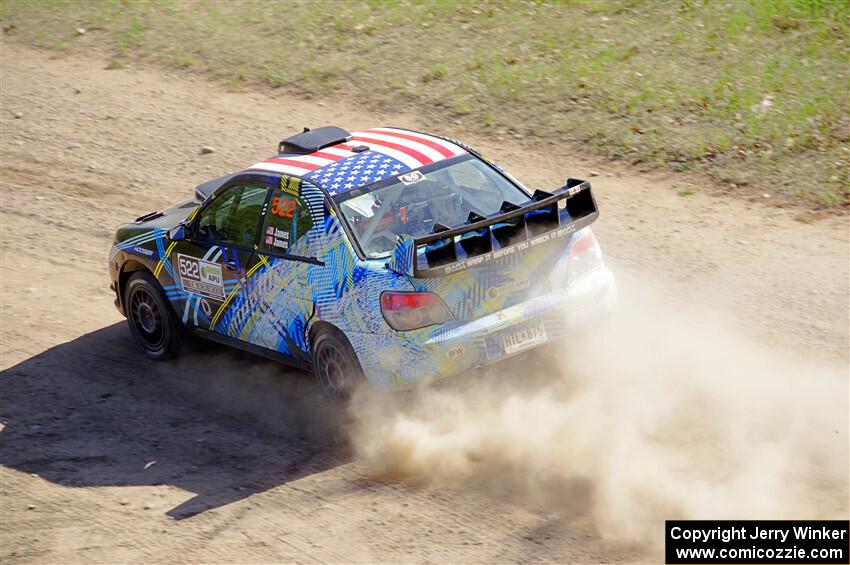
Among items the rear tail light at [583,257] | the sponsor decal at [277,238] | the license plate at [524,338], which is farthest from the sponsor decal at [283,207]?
the rear tail light at [583,257]

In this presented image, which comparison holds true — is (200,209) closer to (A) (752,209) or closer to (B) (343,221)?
(B) (343,221)

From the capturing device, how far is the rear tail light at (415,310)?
7.27 metres

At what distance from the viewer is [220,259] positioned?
8586mm

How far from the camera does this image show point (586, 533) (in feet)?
21.1

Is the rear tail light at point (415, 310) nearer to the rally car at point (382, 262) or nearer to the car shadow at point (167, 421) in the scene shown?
the rally car at point (382, 262)

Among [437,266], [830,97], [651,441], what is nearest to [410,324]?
[437,266]

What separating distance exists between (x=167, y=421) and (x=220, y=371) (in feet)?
2.63

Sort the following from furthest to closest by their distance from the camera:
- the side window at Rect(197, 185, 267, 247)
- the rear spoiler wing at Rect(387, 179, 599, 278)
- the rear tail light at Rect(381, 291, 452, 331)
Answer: the side window at Rect(197, 185, 267, 247) < the rear tail light at Rect(381, 291, 452, 331) < the rear spoiler wing at Rect(387, 179, 599, 278)

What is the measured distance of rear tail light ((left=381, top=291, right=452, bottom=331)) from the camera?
23.9ft

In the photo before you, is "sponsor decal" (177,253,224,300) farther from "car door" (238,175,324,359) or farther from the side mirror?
"car door" (238,175,324,359)

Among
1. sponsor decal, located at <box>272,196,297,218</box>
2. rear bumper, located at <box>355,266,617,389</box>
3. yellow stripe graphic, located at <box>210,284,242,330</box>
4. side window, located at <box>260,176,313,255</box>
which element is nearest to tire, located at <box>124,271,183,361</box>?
yellow stripe graphic, located at <box>210,284,242,330</box>

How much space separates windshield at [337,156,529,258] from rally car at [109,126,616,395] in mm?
11

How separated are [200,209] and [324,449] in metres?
2.27

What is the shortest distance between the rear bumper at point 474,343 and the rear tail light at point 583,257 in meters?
0.12
